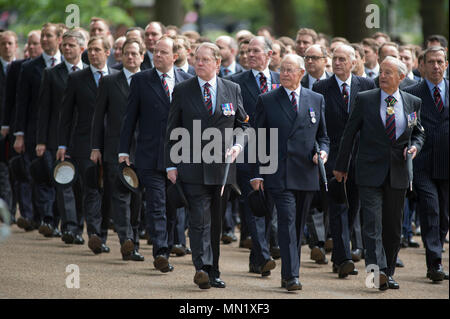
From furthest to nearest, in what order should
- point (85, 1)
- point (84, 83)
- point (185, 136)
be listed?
point (85, 1), point (84, 83), point (185, 136)

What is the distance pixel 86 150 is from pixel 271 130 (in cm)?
331

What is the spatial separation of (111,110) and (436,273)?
412 cm

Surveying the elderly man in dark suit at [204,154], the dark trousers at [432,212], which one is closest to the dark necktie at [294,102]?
the elderly man in dark suit at [204,154]

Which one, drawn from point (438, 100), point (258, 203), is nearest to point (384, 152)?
point (258, 203)

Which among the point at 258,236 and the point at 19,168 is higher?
the point at 19,168

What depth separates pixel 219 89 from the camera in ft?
35.4

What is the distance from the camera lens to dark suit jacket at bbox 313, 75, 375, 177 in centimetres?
1234

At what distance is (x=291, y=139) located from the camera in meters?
10.8

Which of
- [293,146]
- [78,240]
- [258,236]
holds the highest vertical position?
[293,146]

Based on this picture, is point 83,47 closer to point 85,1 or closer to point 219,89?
point 219,89

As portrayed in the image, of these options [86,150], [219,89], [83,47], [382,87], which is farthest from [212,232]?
[83,47]

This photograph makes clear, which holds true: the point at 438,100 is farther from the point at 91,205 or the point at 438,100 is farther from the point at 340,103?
the point at 91,205

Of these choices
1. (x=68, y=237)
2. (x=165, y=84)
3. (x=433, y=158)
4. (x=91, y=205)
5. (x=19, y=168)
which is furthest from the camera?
(x=19, y=168)

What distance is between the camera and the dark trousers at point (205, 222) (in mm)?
10609
